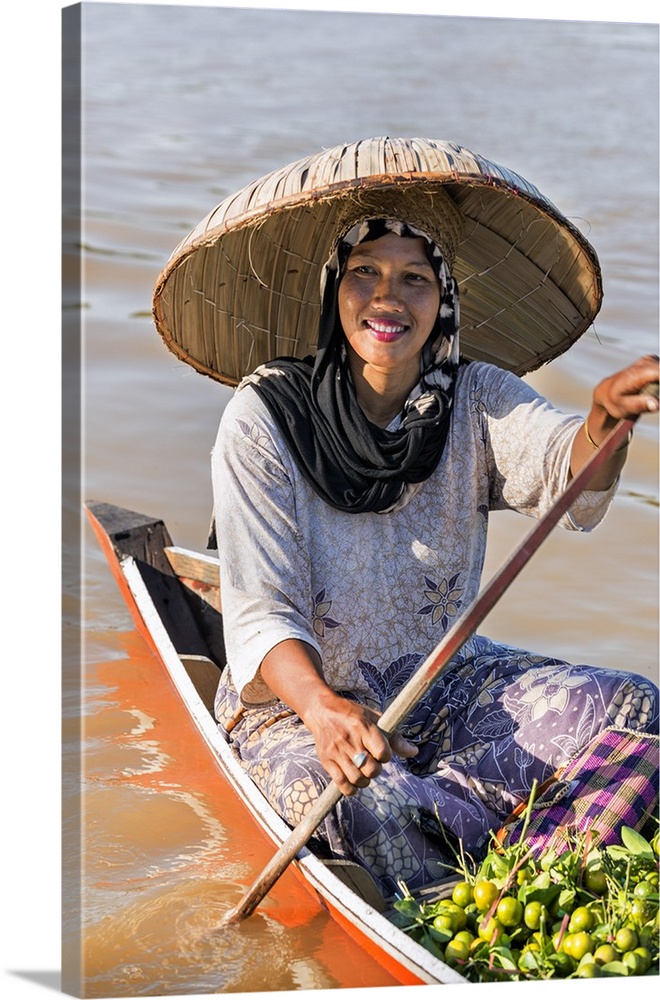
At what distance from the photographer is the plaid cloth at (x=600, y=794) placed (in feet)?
7.38

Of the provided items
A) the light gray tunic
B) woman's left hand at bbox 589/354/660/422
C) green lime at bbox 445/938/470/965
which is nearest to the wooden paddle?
woman's left hand at bbox 589/354/660/422

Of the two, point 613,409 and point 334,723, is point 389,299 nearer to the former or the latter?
point 613,409

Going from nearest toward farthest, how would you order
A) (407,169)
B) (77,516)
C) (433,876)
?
(77,516) < (407,169) < (433,876)

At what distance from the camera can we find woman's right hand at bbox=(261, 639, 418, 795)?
2041 millimetres

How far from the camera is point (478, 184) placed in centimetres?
218

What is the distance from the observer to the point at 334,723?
6.82 feet

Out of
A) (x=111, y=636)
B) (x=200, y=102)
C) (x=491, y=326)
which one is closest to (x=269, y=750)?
(x=491, y=326)

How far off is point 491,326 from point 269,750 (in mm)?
1046

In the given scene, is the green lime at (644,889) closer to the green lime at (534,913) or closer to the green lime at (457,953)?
the green lime at (534,913)

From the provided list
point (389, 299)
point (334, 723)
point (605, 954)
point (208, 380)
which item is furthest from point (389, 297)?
point (208, 380)

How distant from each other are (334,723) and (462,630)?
9.8 inches

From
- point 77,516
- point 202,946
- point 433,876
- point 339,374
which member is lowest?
point 202,946

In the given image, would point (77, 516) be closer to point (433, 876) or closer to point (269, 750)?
point (269, 750)

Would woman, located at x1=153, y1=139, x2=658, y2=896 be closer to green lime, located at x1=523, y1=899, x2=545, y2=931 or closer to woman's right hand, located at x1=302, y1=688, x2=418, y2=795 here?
woman's right hand, located at x1=302, y1=688, x2=418, y2=795
